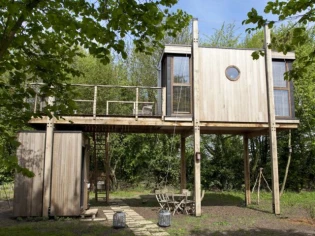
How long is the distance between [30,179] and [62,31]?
6242mm

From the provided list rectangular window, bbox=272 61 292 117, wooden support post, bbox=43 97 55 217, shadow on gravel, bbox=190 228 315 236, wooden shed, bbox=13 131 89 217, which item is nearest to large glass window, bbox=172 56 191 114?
rectangular window, bbox=272 61 292 117

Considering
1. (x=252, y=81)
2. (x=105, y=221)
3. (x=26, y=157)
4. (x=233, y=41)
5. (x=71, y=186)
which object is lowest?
(x=105, y=221)

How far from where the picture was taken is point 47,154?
9.49 m

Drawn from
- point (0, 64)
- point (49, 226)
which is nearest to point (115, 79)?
point (49, 226)

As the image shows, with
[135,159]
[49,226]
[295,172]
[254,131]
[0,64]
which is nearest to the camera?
[0,64]

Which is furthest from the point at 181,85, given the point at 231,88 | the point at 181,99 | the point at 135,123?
the point at 135,123

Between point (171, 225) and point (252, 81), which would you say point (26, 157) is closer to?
point (171, 225)

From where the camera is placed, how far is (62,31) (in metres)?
4.54

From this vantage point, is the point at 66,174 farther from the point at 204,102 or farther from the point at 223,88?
the point at 223,88

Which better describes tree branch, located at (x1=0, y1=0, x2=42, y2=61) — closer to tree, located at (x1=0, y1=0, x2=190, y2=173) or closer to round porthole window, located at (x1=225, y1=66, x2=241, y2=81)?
tree, located at (x1=0, y1=0, x2=190, y2=173)

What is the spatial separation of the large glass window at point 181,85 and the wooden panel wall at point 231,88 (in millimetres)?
451

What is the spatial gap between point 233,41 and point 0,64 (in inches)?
784

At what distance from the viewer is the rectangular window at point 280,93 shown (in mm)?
11266

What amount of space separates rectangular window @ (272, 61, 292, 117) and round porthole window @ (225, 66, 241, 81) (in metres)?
1.37
